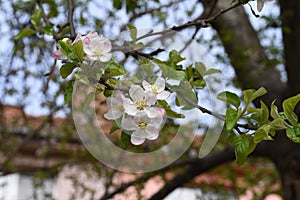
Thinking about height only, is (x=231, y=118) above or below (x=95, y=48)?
below

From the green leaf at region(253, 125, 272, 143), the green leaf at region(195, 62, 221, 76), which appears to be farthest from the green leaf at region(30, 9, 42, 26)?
the green leaf at region(253, 125, 272, 143)

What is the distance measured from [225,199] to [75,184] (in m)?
0.81

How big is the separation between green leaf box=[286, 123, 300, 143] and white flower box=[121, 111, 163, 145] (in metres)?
0.22

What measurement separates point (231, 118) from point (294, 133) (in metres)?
0.13

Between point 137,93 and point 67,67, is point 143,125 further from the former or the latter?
point 67,67

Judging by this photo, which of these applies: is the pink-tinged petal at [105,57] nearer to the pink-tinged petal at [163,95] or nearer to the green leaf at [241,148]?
the pink-tinged petal at [163,95]

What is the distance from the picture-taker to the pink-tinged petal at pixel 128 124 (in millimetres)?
1000

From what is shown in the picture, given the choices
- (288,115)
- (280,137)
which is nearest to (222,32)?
(280,137)

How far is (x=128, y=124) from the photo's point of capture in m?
1.01

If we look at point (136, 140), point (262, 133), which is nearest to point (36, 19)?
point (136, 140)

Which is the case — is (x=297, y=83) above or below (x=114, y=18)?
below

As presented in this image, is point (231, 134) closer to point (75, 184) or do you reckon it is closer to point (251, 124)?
point (251, 124)

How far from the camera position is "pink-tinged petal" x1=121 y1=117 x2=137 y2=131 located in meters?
1.00

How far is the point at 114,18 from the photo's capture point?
2645 mm
